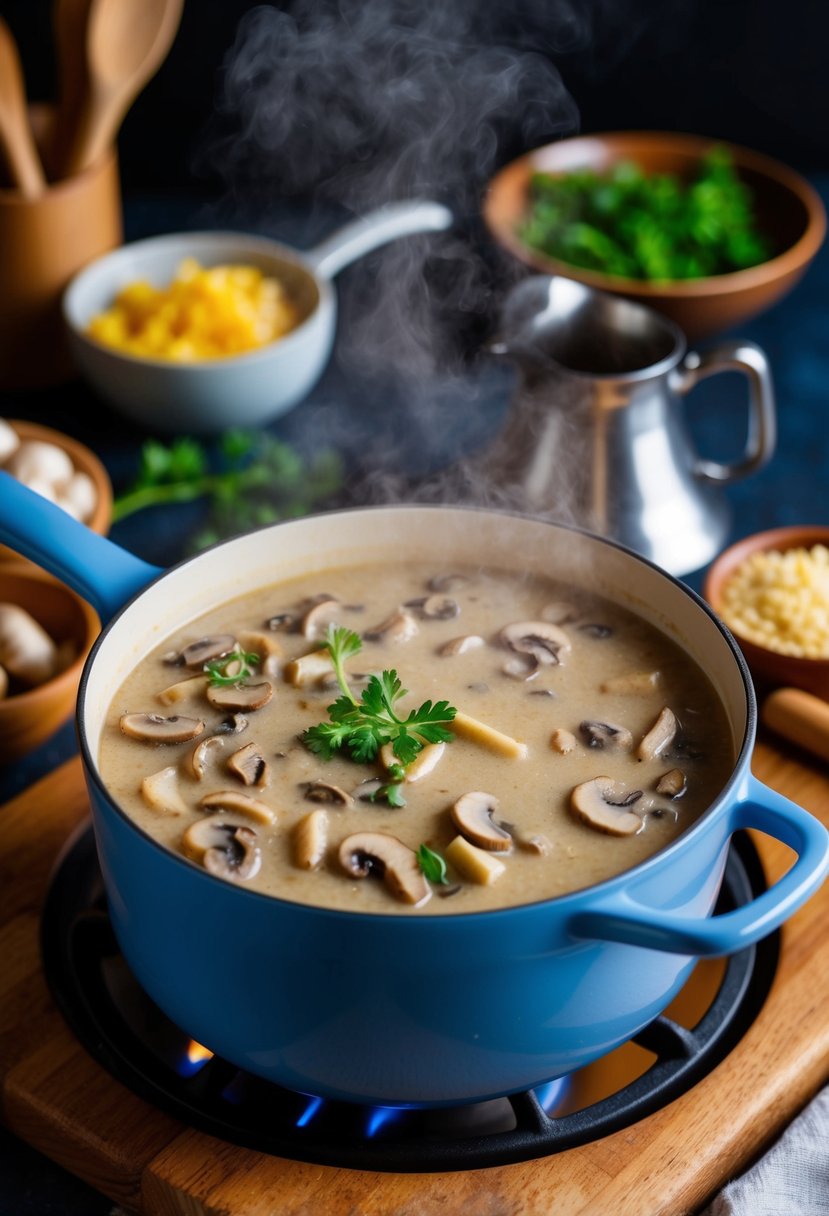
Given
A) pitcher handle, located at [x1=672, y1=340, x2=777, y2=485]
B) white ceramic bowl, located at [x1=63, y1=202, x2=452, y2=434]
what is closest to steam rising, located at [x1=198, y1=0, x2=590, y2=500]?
white ceramic bowl, located at [x1=63, y1=202, x2=452, y2=434]

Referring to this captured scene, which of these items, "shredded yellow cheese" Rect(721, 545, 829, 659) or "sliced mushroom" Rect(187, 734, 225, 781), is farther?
"shredded yellow cheese" Rect(721, 545, 829, 659)

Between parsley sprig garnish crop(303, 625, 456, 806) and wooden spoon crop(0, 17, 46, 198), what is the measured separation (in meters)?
1.60

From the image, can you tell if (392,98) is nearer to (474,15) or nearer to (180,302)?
(474,15)

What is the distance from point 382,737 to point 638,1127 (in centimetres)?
49

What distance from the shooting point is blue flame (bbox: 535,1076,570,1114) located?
1422 millimetres

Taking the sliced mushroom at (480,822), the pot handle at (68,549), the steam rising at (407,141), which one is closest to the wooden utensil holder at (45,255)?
the steam rising at (407,141)

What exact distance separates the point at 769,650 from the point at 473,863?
841 millimetres

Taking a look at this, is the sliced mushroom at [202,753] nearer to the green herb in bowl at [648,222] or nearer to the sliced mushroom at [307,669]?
the sliced mushroom at [307,669]

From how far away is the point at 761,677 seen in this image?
6.64ft

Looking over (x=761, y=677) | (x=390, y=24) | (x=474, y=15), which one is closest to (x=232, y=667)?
(x=761, y=677)

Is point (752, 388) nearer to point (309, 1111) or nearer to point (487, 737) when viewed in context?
point (487, 737)

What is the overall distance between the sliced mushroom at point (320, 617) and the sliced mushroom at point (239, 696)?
0.13 meters

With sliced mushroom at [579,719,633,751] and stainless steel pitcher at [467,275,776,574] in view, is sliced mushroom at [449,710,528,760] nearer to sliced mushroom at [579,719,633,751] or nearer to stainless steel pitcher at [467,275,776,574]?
sliced mushroom at [579,719,633,751]

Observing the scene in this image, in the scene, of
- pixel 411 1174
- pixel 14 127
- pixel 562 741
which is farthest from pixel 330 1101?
pixel 14 127
